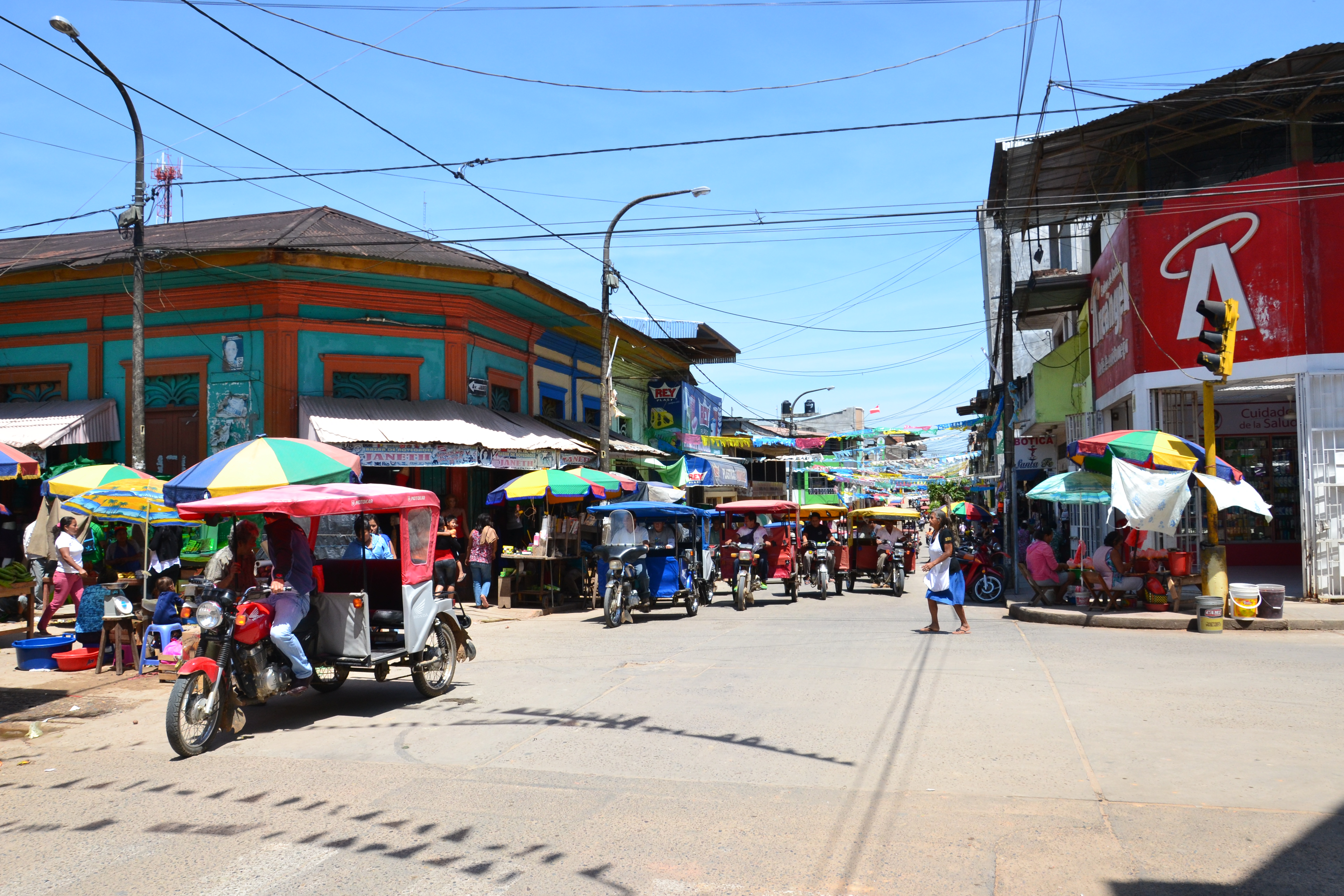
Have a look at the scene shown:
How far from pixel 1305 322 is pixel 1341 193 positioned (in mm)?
2116

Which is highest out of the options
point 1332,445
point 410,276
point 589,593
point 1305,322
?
point 410,276

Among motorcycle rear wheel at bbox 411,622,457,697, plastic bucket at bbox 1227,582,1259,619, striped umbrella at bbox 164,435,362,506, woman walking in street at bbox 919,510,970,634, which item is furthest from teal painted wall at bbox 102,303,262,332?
plastic bucket at bbox 1227,582,1259,619

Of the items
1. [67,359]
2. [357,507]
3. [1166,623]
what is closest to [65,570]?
[357,507]

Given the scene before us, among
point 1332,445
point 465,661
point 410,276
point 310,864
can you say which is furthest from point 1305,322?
point 310,864

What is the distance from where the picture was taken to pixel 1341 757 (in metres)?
6.75

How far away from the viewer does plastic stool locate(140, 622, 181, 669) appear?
11.2m

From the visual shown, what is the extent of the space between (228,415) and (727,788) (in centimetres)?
1578

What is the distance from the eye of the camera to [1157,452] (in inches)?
603

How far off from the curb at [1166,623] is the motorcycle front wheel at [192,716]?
1196 cm

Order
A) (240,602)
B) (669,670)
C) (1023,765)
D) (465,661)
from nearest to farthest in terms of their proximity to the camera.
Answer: (1023,765) < (240,602) < (669,670) < (465,661)

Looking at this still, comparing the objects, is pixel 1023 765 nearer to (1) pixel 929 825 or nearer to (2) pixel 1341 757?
(1) pixel 929 825

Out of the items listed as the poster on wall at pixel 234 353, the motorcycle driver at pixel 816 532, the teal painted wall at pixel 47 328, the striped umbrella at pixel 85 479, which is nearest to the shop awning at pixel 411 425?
the poster on wall at pixel 234 353

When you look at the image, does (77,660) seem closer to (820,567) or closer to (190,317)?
(190,317)

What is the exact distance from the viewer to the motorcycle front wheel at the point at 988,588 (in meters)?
19.4
